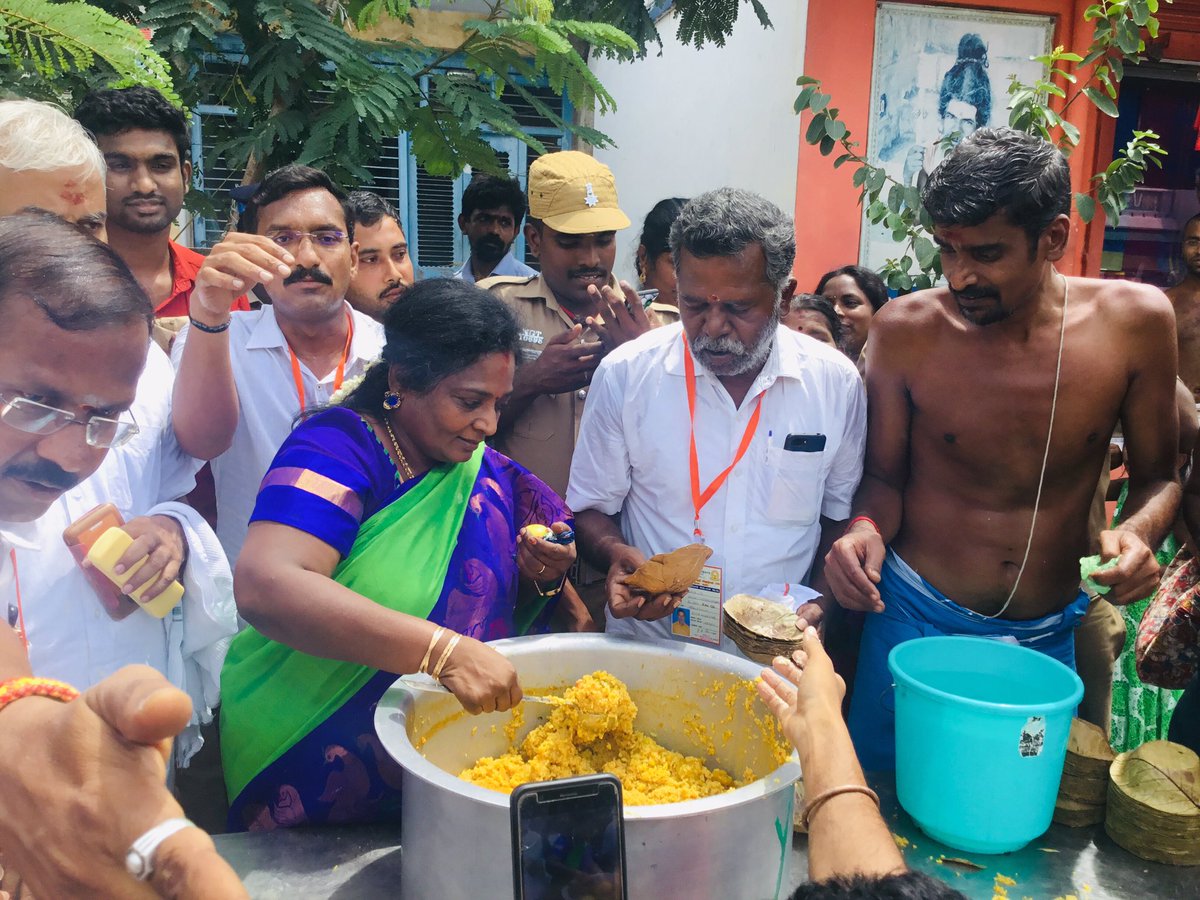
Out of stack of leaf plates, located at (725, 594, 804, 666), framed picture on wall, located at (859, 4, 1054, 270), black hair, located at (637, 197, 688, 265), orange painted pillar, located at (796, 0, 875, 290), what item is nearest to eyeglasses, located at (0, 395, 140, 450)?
stack of leaf plates, located at (725, 594, 804, 666)

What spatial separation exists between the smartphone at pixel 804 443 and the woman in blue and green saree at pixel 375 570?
709mm

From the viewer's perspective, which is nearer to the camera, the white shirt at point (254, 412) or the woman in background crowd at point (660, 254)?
the white shirt at point (254, 412)

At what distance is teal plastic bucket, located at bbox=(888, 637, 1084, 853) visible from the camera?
1779 millimetres

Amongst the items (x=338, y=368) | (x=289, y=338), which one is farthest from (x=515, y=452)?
(x=289, y=338)

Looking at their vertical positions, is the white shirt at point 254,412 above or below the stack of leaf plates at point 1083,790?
above

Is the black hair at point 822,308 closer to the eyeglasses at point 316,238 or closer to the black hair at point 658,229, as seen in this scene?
the black hair at point 658,229

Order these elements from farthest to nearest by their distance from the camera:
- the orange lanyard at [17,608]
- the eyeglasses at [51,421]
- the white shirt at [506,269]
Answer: the white shirt at [506,269], the orange lanyard at [17,608], the eyeglasses at [51,421]

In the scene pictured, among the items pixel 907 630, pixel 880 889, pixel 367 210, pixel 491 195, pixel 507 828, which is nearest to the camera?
pixel 880 889

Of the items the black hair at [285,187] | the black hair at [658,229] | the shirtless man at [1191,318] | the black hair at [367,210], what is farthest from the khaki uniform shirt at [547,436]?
the shirtless man at [1191,318]

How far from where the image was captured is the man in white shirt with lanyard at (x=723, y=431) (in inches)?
94.1

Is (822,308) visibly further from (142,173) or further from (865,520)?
(142,173)

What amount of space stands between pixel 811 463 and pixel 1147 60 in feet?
19.0

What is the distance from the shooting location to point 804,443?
247cm

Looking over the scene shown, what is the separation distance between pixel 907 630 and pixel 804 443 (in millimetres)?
645
